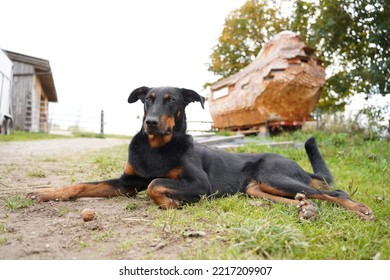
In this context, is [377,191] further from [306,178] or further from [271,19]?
[271,19]

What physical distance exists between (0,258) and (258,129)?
1130 cm

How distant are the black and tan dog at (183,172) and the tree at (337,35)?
7.14 meters

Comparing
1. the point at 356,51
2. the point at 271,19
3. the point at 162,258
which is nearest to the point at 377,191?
the point at 162,258

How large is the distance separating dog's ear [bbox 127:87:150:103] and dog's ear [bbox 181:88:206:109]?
45cm

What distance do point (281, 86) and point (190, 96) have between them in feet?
25.4

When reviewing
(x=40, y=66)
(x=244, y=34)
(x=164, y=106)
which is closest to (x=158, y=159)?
(x=164, y=106)

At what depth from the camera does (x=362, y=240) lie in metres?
2.14

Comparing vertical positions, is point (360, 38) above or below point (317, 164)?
above

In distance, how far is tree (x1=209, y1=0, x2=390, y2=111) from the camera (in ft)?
30.8

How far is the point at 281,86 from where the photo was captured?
36.0 feet

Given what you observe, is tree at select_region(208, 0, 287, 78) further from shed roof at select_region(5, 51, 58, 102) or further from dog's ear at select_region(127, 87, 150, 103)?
dog's ear at select_region(127, 87, 150, 103)

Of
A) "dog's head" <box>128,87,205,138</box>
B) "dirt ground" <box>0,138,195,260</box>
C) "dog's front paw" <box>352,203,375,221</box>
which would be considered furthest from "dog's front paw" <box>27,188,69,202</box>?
"dog's front paw" <box>352,203,375,221</box>

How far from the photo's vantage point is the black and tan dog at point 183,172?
3146mm

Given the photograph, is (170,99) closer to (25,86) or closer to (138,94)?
→ (138,94)
